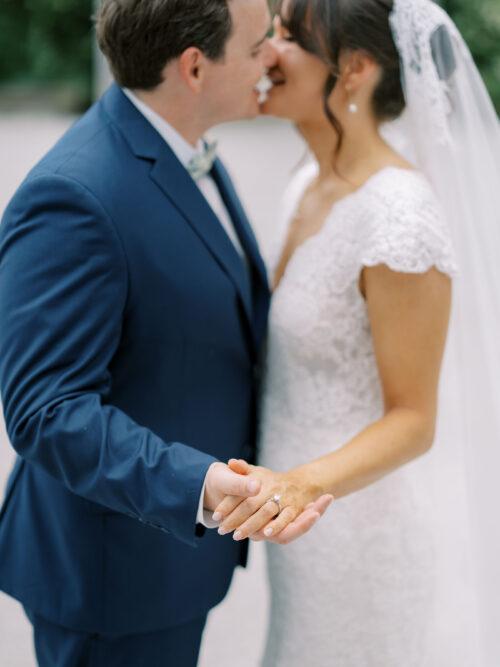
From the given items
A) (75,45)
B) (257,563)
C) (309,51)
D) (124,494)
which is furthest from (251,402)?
(75,45)

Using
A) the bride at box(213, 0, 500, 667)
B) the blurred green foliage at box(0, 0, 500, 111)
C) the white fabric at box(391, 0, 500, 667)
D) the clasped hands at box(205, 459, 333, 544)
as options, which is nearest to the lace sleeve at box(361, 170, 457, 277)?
the bride at box(213, 0, 500, 667)

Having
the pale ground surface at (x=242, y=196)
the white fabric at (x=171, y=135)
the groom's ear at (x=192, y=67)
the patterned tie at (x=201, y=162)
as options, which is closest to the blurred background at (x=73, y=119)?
the pale ground surface at (x=242, y=196)

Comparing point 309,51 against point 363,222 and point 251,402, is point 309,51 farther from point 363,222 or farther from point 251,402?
point 251,402

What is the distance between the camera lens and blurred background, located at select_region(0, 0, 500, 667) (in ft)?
10.8

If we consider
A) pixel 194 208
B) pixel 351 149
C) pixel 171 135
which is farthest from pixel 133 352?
pixel 351 149

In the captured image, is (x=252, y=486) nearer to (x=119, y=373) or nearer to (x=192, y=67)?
(x=119, y=373)

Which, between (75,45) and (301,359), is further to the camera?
(75,45)

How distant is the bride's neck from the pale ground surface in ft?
5.73

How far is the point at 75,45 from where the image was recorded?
61.6 ft

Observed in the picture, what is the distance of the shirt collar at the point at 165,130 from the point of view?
71.6 inches

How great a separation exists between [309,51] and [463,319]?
0.67 meters

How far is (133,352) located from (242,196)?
7.06 meters

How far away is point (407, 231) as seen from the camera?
186 cm

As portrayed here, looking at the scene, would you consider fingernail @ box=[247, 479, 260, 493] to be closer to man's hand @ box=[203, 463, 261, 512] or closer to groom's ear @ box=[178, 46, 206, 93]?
man's hand @ box=[203, 463, 261, 512]
